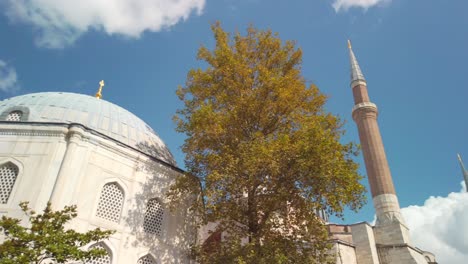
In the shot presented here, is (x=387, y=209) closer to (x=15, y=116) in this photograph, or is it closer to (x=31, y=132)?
(x=31, y=132)

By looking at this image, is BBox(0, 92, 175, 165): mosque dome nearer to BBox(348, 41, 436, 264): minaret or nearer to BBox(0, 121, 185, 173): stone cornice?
BBox(0, 121, 185, 173): stone cornice

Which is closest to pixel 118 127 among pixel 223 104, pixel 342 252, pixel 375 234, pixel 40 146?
pixel 40 146

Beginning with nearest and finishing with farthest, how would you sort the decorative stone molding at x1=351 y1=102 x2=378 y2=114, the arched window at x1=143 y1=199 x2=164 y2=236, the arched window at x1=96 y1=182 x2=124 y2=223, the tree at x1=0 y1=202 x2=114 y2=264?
the tree at x1=0 y1=202 x2=114 y2=264, the arched window at x1=96 y1=182 x2=124 y2=223, the arched window at x1=143 y1=199 x2=164 y2=236, the decorative stone molding at x1=351 y1=102 x2=378 y2=114

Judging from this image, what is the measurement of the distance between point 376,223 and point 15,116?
18848mm

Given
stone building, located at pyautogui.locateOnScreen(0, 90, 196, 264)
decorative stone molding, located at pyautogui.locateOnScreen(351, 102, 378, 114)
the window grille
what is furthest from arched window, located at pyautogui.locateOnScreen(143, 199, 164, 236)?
decorative stone molding, located at pyautogui.locateOnScreen(351, 102, 378, 114)

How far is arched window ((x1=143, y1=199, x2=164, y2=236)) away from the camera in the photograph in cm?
1216

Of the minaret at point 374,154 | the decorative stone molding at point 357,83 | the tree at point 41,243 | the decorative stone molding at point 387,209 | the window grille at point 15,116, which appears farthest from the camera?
the decorative stone molding at point 357,83

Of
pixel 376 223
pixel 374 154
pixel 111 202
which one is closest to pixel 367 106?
pixel 374 154

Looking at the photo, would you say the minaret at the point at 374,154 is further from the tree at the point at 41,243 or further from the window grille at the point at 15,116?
the window grille at the point at 15,116

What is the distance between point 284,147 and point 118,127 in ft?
26.6

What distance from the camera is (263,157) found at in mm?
9031

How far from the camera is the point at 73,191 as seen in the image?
10.6 meters

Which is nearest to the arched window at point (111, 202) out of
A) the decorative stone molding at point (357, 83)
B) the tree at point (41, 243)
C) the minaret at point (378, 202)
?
the tree at point (41, 243)

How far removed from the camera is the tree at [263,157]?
9102 mm
